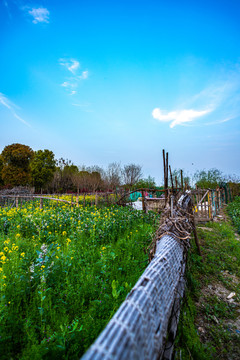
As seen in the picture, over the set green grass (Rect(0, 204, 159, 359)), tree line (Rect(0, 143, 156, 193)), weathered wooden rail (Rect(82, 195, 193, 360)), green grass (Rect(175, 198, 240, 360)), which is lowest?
green grass (Rect(175, 198, 240, 360))

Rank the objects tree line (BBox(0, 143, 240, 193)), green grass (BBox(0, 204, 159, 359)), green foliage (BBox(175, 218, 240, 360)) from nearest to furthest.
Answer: green grass (BBox(0, 204, 159, 359)), green foliage (BBox(175, 218, 240, 360)), tree line (BBox(0, 143, 240, 193))

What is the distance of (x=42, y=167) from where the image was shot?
3262cm

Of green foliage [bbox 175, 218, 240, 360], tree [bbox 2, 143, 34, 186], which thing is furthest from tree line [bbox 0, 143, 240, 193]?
green foliage [bbox 175, 218, 240, 360]

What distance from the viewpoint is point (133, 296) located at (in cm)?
111

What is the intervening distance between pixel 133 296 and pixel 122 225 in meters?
5.21

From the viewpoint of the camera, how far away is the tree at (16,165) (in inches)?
1102

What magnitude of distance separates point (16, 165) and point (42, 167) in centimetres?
440

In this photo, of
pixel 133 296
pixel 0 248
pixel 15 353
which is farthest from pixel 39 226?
pixel 133 296

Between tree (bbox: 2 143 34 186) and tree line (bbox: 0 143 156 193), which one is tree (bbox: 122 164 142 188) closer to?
tree line (bbox: 0 143 156 193)

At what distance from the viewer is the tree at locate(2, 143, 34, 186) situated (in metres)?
28.0

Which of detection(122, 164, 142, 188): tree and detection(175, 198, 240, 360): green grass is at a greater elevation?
detection(122, 164, 142, 188): tree

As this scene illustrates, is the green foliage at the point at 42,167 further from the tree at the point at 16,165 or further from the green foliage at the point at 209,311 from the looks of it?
the green foliage at the point at 209,311

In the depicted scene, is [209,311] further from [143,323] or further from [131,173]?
[131,173]

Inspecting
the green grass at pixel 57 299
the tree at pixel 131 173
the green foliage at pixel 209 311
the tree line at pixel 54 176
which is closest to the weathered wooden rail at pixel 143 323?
the green foliage at pixel 209 311
